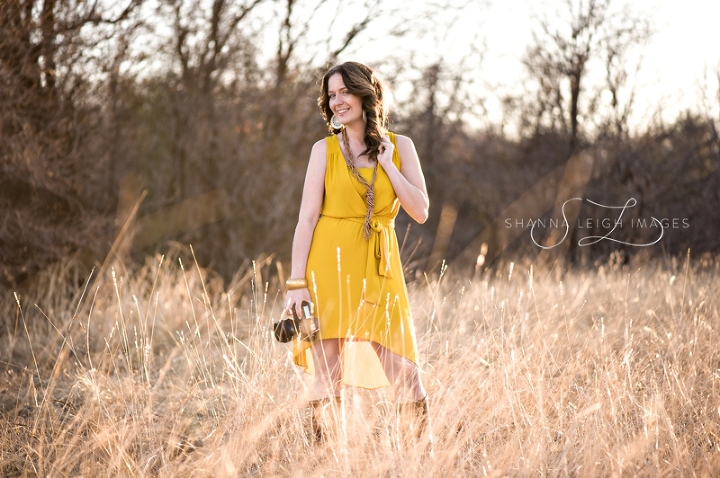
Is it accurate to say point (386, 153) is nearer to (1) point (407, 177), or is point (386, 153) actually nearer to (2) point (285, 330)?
(1) point (407, 177)

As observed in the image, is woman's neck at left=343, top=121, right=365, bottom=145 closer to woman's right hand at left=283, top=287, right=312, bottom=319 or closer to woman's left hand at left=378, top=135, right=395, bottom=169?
woman's left hand at left=378, top=135, right=395, bottom=169

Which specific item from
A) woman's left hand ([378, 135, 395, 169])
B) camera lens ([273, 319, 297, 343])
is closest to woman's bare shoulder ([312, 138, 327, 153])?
woman's left hand ([378, 135, 395, 169])

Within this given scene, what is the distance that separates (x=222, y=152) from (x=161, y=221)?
1191 mm

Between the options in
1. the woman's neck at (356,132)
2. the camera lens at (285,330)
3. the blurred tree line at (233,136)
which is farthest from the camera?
the blurred tree line at (233,136)

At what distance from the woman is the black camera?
3cm

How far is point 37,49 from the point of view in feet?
18.4

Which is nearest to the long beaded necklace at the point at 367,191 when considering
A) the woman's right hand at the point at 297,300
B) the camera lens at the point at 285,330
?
the woman's right hand at the point at 297,300

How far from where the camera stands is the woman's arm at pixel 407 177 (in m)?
2.68

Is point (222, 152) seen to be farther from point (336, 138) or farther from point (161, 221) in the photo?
point (336, 138)

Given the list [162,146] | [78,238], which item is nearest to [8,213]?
[78,238]

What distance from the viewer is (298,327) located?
2668 mm

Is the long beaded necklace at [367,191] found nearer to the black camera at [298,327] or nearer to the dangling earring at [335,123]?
the dangling earring at [335,123]

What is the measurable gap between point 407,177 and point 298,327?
80 cm

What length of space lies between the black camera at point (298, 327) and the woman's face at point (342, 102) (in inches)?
32.4
